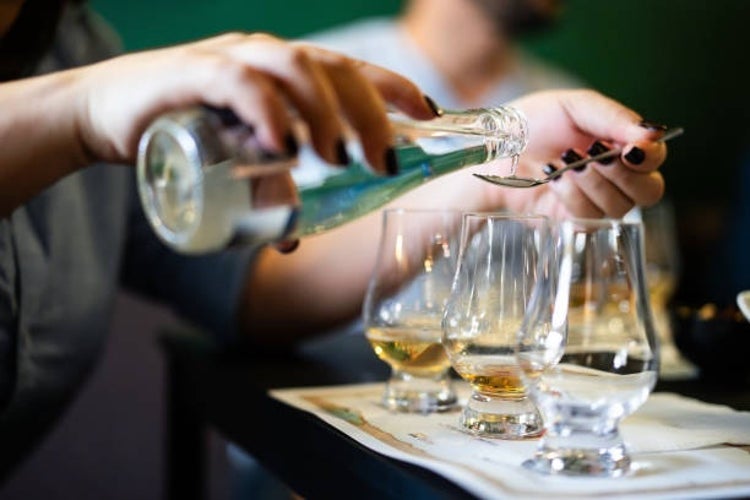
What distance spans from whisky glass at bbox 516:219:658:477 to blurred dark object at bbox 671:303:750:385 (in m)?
0.33

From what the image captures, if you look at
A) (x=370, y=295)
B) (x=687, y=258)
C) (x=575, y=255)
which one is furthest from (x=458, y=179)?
(x=687, y=258)

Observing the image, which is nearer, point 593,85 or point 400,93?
point 400,93

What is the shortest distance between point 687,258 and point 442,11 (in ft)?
3.23

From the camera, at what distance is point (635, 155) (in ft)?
2.65

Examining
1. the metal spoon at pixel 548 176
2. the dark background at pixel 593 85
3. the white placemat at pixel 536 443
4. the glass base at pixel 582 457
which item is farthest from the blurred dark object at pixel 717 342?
the dark background at pixel 593 85

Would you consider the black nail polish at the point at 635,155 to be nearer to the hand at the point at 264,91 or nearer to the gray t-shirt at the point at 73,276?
the hand at the point at 264,91

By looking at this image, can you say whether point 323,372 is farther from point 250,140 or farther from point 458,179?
point 250,140

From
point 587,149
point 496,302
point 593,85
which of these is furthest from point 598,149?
point 593,85

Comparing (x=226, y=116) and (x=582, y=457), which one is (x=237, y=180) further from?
(x=582, y=457)

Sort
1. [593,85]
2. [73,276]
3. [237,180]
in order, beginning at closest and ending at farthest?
[237,180] → [73,276] → [593,85]

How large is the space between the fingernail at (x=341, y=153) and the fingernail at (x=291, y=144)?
28mm

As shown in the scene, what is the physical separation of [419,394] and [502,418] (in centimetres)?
11

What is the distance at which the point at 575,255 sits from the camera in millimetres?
702

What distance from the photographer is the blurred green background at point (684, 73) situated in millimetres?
2926
